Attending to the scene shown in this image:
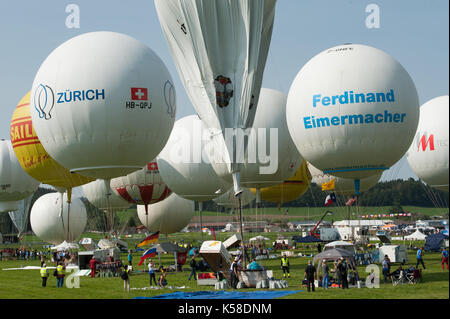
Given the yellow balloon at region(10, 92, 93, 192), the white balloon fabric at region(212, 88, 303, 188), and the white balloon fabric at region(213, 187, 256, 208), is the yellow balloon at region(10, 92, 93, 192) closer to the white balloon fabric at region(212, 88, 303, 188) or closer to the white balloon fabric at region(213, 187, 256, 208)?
the white balloon fabric at region(212, 88, 303, 188)

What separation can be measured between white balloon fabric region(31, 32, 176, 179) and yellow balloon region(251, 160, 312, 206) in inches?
714

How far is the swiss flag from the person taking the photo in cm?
2796

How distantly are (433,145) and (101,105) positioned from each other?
2001 centimetres

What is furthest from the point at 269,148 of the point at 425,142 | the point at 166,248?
the point at 425,142

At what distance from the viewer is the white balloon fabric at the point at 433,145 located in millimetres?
35531

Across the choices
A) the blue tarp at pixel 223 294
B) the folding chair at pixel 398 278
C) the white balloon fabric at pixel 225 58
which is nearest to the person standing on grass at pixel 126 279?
the blue tarp at pixel 223 294

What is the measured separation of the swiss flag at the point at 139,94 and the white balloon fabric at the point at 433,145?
1742cm

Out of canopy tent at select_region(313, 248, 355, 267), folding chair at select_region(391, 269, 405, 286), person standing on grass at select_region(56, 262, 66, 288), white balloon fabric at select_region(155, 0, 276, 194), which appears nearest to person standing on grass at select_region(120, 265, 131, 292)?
person standing on grass at select_region(56, 262, 66, 288)

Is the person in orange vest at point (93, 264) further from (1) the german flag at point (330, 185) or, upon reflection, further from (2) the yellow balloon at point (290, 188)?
(1) the german flag at point (330, 185)

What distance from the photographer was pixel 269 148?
36469 mm

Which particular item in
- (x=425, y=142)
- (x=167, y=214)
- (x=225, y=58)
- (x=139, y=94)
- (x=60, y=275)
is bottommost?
(x=60, y=275)

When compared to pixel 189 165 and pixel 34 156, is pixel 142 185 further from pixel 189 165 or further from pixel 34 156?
pixel 34 156

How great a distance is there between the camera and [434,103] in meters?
37.2
